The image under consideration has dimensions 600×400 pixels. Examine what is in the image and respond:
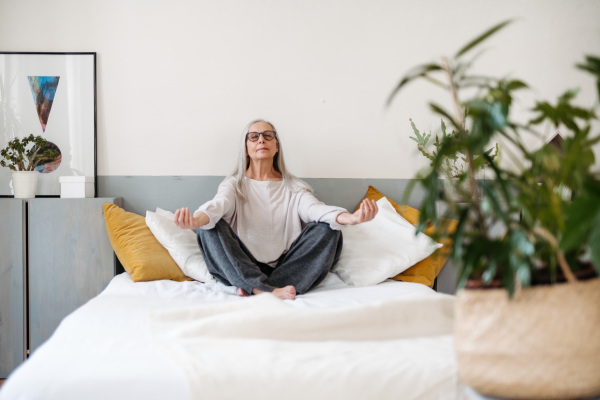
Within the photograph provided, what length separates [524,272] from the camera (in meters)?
0.96

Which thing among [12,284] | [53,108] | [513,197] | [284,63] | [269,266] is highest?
[284,63]

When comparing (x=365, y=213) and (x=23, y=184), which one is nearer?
(x=365, y=213)

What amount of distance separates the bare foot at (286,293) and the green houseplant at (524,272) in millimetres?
1165

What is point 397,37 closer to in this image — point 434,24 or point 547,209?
point 434,24

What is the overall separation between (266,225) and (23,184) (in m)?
1.30

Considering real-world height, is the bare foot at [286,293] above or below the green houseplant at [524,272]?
below

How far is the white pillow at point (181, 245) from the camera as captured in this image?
2.53 metres

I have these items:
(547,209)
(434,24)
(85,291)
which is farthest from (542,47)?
(85,291)

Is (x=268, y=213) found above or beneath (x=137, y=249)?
above

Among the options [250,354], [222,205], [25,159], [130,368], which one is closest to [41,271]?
[25,159]

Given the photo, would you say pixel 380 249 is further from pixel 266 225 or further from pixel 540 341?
pixel 540 341

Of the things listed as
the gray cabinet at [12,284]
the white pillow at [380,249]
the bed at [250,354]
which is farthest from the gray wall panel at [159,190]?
the bed at [250,354]

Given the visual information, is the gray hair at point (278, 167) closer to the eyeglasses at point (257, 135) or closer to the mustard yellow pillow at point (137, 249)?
the eyeglasses at point (257, 135)

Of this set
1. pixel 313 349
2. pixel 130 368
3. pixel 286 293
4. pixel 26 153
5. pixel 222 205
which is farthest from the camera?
pixel 26 153
